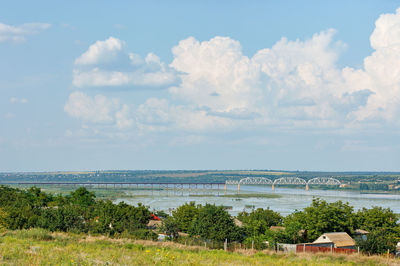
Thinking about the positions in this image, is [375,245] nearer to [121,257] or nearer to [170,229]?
[170,229]

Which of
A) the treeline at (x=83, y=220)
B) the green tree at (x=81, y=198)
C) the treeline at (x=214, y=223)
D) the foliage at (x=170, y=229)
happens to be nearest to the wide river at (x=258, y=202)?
the green tree at (x=81, y=198)

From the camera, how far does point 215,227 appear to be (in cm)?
3744

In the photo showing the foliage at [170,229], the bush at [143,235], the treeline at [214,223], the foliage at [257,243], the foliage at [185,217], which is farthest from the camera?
the foliage at [185,217]

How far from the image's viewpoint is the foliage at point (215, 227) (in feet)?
122

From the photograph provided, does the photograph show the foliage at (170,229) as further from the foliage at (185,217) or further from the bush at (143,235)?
the bush at (143,235)

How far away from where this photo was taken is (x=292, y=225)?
39625mm

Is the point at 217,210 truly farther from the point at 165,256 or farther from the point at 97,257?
the point at 165,256

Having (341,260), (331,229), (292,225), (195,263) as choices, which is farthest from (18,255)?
(331,229)

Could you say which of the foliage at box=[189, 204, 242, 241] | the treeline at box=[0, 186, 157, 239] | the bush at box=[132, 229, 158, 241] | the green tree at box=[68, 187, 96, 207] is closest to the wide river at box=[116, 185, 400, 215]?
the green tree at box=[68, 187, 96, 207]

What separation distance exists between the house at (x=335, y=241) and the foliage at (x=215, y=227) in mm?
6656

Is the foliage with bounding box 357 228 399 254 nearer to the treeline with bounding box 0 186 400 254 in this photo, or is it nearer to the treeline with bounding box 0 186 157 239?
the treeline with bounding box 0 186 400 254

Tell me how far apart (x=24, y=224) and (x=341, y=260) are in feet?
101

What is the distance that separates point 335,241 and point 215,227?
988 cm

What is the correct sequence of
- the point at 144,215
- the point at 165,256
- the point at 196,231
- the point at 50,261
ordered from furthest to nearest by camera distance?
the point at 144,215
the point at 196,231
the point at 50,261
the point at 165,256
